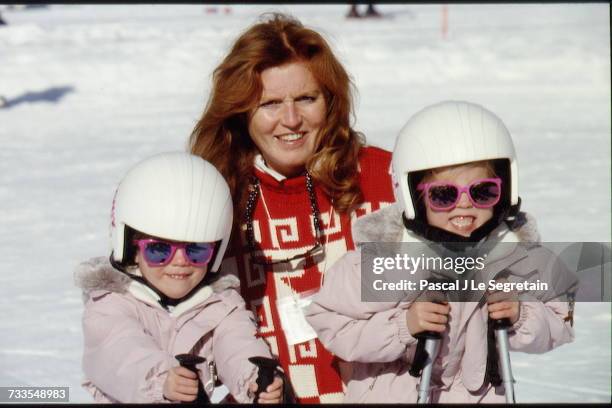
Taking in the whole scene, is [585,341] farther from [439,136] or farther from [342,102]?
[439,136]

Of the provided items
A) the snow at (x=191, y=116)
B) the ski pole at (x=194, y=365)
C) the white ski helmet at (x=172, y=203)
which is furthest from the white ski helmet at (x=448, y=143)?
the snow at (x=191, y=116)

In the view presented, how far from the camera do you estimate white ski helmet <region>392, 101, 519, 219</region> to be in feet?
11.2

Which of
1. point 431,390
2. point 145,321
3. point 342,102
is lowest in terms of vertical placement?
point 431,390

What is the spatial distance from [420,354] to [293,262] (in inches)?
43.4

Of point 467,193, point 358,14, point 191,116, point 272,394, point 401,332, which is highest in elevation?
point 467,193

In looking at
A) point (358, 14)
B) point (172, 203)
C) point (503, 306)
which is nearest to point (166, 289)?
point (172, 203)

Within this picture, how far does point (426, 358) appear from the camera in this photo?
11.0 feet

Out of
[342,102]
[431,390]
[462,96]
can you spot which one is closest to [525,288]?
[431,390]

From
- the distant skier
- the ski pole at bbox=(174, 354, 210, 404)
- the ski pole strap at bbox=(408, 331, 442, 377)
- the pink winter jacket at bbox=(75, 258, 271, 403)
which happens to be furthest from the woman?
the distant skier

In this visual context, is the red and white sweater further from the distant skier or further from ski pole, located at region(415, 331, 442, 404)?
the distant skier

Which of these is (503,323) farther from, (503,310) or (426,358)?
(426,358)

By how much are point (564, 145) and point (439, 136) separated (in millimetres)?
9017

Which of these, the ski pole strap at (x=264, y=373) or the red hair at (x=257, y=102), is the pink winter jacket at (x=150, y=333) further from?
the red hair at (x=257, y=102)

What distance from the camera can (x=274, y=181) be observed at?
437 centimetres
